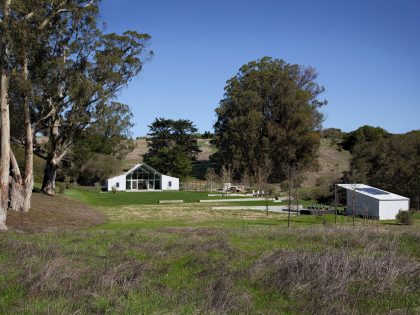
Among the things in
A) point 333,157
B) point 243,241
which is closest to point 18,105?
point 243,241

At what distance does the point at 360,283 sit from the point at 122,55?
28657mm

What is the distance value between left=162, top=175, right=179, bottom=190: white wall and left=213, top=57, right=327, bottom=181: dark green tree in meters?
7.90

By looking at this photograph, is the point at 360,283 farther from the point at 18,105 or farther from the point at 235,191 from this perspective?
the point at 235,191

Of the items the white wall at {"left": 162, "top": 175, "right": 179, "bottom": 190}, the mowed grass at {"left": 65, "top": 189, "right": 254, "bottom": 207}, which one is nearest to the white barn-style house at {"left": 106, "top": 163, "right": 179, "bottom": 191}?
the white wall at {"left": 162, "top": 175, "right": 179, "bottom": 190}

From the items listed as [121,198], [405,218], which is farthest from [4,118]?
[121,198]

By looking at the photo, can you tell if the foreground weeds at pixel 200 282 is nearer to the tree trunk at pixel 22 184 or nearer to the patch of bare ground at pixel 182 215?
the tree trunk at pixel 22 184

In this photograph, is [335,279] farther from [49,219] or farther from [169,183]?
[169,183]

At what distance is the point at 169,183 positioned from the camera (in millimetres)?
71750

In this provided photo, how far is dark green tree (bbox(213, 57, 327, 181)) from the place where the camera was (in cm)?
7038

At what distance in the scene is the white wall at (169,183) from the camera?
7125 cm

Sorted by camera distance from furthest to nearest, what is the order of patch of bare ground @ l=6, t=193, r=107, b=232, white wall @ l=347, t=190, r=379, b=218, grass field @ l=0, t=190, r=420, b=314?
white wall @ l=347, t=190, r=379, b=218
patch of bare ground @ l=6, t=193, r=107, b=232
grass field @ l=0, t=190, r=420, b=314

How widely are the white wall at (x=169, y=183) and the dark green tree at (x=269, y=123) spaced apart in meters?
7.90

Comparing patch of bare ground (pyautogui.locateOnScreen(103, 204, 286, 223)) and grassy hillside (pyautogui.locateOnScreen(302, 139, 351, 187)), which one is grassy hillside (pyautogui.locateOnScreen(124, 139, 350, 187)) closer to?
grassy hillside (pyautogui.locateOnScreen(302, 139, 351, 187))

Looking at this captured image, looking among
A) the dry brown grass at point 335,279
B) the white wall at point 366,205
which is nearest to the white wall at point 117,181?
the white wall at point 366,205
